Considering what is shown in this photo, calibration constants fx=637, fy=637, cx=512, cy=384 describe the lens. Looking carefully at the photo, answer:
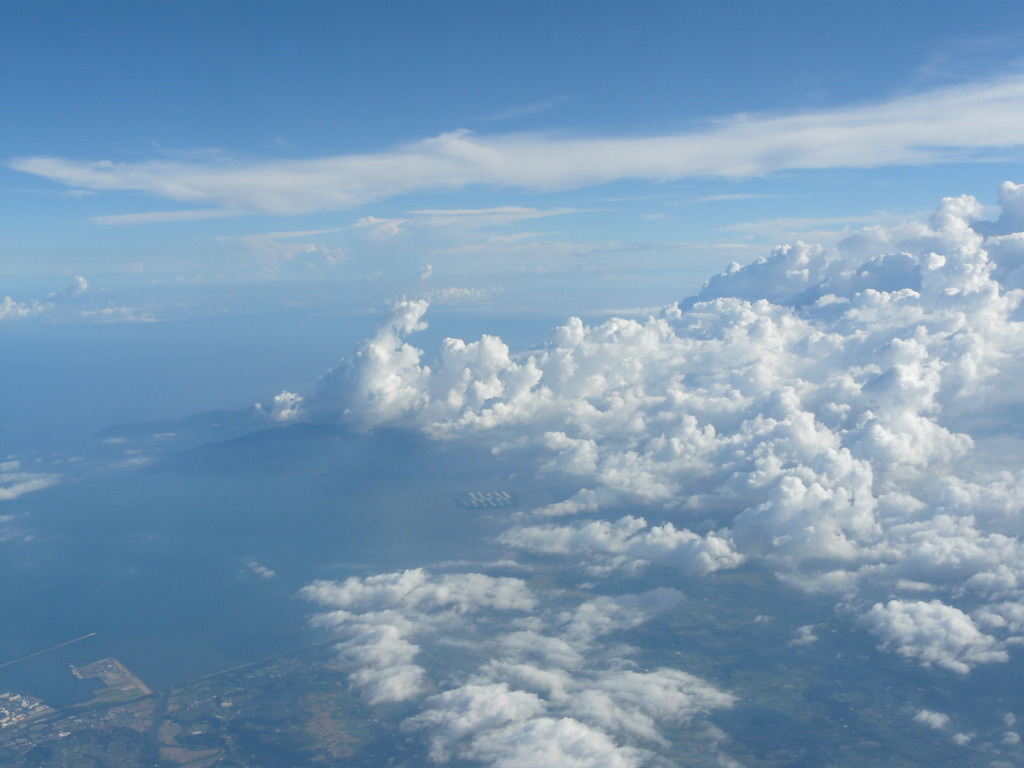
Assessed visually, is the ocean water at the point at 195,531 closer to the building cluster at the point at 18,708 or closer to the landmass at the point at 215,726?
the building cluster at the point at 18,708

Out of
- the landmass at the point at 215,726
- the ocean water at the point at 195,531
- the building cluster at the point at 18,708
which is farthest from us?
the ocean water at the point at 195,531

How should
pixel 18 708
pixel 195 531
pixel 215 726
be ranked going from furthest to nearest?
1. pixel 195 531
2. pixel 18 708
3. pixel 215 726

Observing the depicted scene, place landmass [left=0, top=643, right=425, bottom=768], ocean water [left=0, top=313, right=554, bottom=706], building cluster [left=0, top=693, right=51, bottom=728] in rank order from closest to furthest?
landmass [left=0, top=643, right=425, bottom=768] → building cluster [left=0, top=693, right=51, bottom=728] → ocean water [left=0, top=313, right=554, bottom=706]

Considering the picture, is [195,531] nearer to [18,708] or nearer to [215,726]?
[18,708]

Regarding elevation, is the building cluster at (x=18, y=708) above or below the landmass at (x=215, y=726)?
above

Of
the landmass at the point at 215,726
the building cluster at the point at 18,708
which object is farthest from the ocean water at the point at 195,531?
the landmass at the point at 215,726

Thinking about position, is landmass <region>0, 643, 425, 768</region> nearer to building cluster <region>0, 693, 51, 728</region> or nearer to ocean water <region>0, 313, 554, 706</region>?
building cluster <region>0, 693, 51, 728</region>

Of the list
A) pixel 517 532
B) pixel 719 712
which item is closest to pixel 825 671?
pixel 719 712

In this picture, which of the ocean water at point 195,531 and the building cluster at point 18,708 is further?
the ocean water at point 195,531

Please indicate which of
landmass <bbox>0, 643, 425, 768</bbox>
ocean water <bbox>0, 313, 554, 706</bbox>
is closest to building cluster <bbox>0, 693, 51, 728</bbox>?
landmass <bbox>0, 643, 425, 768</bbox>

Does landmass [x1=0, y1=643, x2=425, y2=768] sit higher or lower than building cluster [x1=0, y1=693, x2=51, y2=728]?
lower

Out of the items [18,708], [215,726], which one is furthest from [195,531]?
[215,726]
